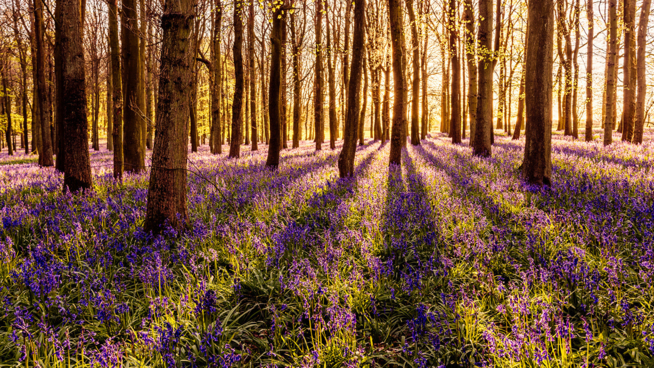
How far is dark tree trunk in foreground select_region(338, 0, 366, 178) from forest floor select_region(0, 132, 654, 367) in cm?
282

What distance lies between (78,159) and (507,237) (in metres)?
8.64

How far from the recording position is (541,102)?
7.03 m

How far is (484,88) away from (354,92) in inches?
296

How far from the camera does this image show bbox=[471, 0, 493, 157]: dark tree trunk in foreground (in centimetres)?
1301

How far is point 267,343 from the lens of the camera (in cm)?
258

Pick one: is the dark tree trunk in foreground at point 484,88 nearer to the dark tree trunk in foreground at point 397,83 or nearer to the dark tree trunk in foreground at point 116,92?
the dark tree trunk in foreground at point 397,83

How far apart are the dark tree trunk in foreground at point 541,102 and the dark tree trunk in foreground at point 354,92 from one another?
4.29 m

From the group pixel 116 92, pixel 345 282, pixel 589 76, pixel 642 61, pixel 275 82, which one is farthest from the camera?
pixel 589 76

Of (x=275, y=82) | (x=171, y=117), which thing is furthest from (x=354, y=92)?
(x=171, y=117)

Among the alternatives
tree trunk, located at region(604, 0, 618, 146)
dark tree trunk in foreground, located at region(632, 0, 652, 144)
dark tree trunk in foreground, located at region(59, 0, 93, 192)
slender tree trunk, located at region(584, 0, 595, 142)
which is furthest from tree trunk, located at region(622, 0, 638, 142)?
dark tree trunk in foreground, located at region(59, 0, 93, 192)

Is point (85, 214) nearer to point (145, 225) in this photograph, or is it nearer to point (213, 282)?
point (145, 225)

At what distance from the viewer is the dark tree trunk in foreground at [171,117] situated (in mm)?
4555

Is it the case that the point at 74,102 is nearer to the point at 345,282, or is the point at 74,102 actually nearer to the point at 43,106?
the point at 345,282

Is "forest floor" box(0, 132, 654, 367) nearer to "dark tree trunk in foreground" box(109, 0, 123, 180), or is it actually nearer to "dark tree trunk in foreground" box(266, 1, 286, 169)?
"dark tree trunk in foreground" box(109, 0, 123, 180)
